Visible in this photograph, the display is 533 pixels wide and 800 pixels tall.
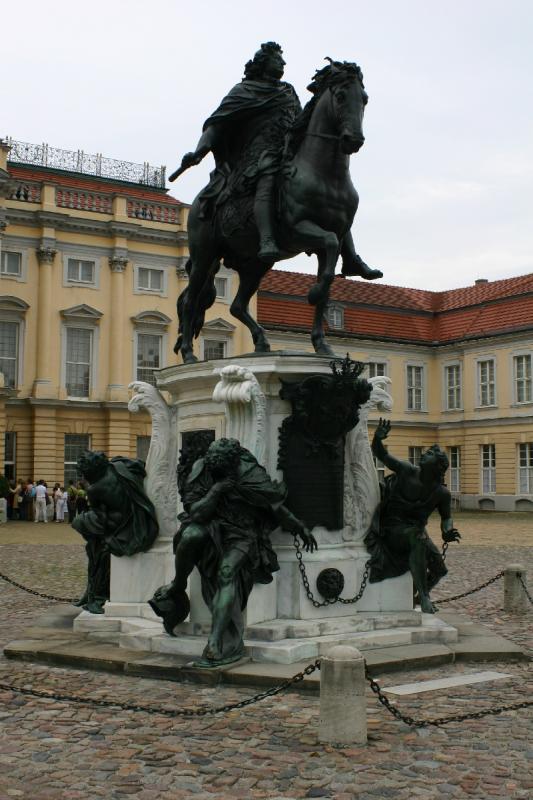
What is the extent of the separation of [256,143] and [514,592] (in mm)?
5662

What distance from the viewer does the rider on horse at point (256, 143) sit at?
325 inches

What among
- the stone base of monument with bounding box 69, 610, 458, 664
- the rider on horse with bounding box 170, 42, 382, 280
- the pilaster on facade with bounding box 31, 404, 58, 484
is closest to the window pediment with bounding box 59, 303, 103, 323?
the pilaster on facade with bounding box 31, 404, 58, 484

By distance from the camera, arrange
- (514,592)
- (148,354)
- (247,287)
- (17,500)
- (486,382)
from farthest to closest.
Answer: (486,382), (148,354), (17,500), (514,592), (247,287)

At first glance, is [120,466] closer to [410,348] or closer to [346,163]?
[346,163]

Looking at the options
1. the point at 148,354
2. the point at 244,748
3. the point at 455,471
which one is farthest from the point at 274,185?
the point at 455,471

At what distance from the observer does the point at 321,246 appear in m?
8.00

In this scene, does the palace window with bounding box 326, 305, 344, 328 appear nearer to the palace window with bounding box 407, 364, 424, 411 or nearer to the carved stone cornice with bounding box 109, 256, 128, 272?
the palace window with bounding box 407, 364, 424, 411

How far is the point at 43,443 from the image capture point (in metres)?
36.6

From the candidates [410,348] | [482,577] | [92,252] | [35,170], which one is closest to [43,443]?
[92,252]

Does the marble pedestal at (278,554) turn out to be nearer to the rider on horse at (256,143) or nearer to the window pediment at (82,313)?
the rider on horse at (256,143)

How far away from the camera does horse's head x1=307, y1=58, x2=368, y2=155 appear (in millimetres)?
7594

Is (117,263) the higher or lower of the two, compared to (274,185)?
higher

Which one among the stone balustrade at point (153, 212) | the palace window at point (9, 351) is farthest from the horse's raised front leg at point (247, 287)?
the stone balustrade at point (153, 212)

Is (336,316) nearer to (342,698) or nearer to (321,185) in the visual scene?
(321,185)
